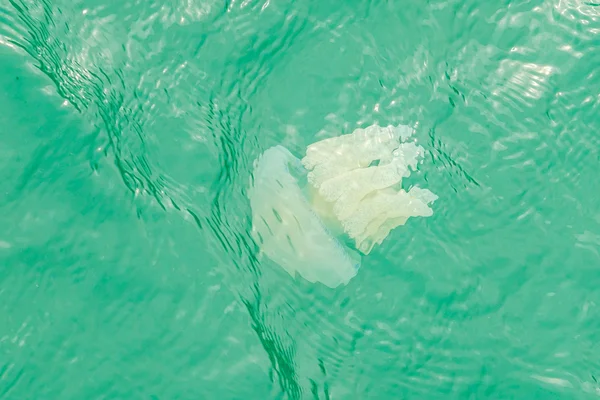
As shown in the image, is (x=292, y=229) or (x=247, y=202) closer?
(x=292, y=229)

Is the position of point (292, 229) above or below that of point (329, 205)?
below

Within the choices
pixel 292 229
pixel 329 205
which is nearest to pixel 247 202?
pixel 292 229

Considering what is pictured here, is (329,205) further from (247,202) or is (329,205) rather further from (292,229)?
(247,202)

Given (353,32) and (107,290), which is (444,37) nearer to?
(353,32)

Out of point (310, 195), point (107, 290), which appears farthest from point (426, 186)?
point (107, 290)
